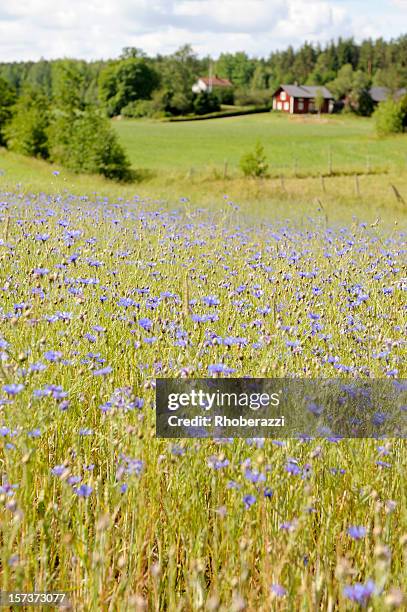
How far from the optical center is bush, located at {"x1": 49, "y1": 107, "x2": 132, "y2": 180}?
2636 cm

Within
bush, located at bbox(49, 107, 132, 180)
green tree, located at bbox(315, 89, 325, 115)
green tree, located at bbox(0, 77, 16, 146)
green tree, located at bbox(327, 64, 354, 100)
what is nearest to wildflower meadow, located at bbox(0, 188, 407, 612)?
bush, located at bbox(49, 107, 132, 180)

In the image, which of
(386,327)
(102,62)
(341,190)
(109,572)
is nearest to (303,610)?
(109,572)

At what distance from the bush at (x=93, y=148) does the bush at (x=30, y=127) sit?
274 cm

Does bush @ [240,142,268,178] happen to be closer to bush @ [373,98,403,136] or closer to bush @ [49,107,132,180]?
bush @ [49,107,132,180]

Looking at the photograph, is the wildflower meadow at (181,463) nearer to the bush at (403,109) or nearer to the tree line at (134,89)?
the tree line at (134,89)

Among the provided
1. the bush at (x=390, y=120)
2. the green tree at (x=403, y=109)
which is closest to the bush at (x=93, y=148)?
the bush at (x=390, y=120)

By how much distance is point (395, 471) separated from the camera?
240cm

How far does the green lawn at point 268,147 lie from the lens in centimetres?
3559

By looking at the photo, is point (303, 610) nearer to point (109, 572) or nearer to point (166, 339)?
point (109, 572)

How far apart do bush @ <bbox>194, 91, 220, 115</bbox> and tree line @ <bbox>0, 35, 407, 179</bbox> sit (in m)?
0.12

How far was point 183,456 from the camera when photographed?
218cm

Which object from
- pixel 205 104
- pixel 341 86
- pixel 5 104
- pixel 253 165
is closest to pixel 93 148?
pixel 253 165

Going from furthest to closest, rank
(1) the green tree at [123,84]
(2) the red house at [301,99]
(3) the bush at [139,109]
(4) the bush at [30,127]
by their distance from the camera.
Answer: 1. (2) the red house at [301,99]
2. (1) the green tree at [123,84]
3. (3) the bush at [139,109]
4. (4) the bush at [30,127]

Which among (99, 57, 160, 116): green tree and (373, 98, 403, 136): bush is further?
(99, 57, 160, 116): green tree
